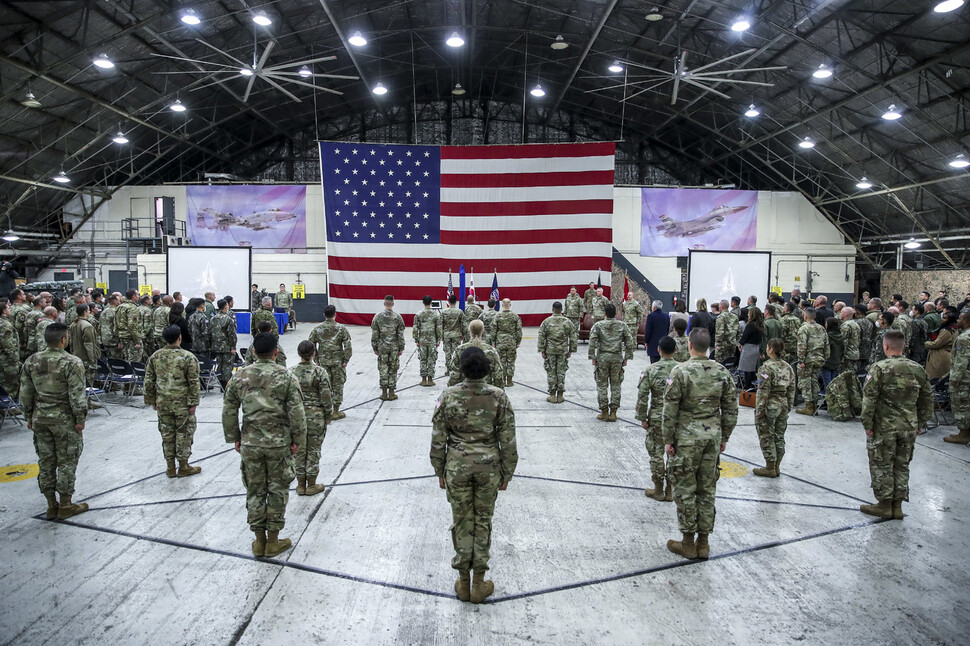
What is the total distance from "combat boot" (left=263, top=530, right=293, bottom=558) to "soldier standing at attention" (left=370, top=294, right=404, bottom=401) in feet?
15.0

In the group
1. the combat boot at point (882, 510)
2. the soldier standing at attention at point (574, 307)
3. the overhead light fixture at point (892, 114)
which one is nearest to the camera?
the combat boot at point (882, 510)

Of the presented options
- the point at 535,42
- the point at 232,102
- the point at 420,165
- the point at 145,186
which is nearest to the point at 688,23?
the point at 535,42

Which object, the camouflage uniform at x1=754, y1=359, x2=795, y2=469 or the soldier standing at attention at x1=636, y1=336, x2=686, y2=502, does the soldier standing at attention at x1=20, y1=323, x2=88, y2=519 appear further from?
the camouflage uniform at x1=754, y1=359, x2=795, y2=469

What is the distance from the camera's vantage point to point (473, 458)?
3225mm

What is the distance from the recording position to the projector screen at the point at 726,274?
40.0 ft

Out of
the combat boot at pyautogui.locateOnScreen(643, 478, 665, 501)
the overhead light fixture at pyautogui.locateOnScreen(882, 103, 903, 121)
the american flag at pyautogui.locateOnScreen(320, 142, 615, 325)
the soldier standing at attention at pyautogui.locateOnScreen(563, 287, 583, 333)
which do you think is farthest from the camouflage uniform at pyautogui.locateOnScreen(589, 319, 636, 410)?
the overhead light fixture at pyautogui.locateOnScreen(882, 103, 903, 121)

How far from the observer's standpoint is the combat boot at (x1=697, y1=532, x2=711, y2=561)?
12.6 feet

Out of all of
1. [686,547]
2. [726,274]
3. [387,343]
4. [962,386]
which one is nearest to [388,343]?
[387,343]

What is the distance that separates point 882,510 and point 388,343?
6271mm

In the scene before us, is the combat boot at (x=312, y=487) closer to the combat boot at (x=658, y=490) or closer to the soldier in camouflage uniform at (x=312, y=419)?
the soldier in camouflage uniform at (x=312, y=419)

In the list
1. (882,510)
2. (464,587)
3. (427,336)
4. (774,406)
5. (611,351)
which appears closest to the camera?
(464,587)

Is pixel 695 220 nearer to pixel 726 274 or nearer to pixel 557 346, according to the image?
pixel 726 274

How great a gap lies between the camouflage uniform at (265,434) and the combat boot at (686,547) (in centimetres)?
273

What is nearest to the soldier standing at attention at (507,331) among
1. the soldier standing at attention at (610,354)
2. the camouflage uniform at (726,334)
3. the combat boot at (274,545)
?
the soldier standing at attention at (610,354)
